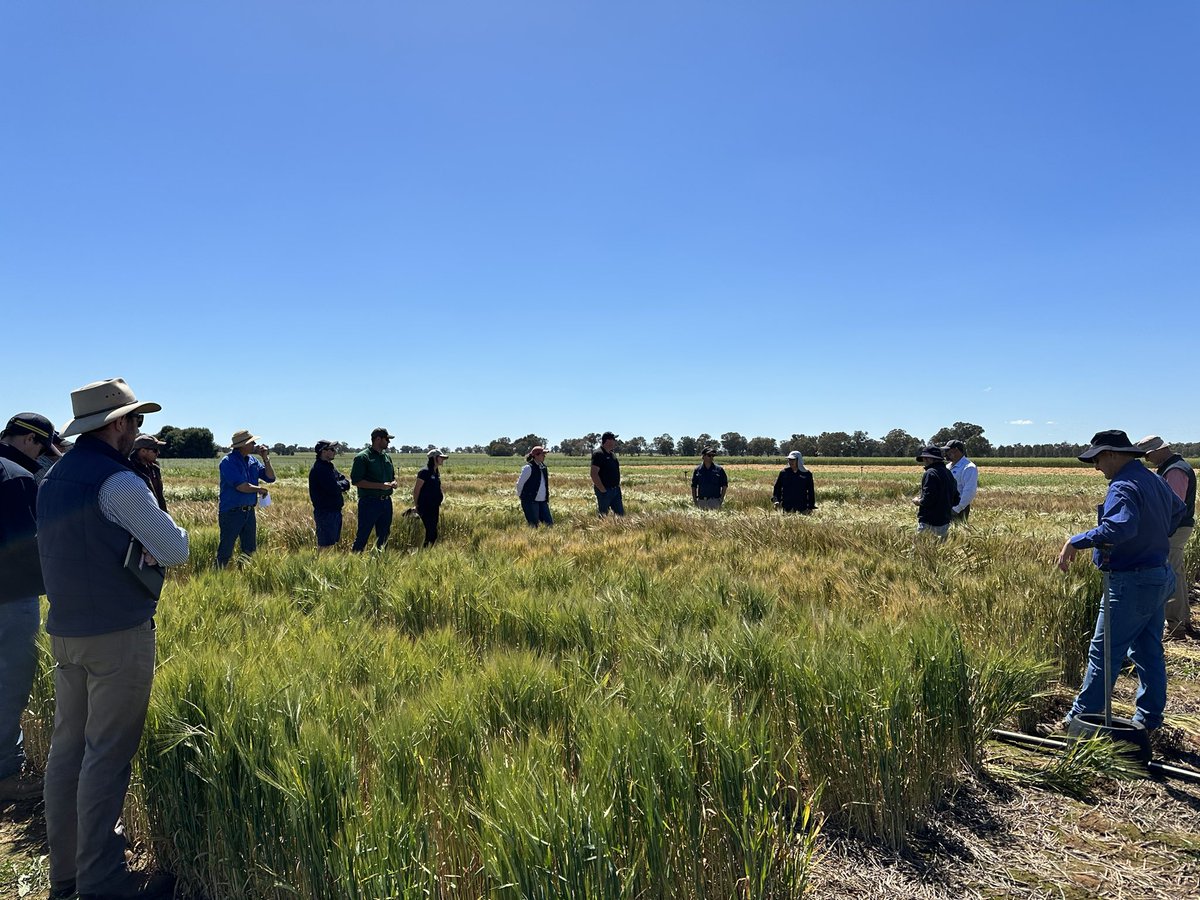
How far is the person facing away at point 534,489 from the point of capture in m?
→ 12.0

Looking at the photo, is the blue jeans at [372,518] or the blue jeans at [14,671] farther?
the blue jeans at [372,518]

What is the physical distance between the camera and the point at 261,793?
2.51 metres

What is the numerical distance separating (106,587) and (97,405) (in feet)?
2.57

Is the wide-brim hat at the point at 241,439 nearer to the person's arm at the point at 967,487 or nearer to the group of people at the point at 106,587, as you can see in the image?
the group of people at the point at 106,587

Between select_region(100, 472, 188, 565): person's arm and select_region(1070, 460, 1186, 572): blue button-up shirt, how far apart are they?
16.4 ft

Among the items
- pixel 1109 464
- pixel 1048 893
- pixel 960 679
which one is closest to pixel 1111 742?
pixel 960 679

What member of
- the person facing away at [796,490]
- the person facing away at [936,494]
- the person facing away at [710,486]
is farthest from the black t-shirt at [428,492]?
the person facing away at [936,494]

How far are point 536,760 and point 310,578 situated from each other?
4942mm

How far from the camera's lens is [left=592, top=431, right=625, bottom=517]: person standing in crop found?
12469mm

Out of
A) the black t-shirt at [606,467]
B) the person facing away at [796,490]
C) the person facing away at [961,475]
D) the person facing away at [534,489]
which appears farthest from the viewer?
the black t-shirt at [606,467]

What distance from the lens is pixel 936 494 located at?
8.68 m

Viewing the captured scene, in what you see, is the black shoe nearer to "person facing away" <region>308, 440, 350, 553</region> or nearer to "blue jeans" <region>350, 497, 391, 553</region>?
"person facing away" <region>308, 440, 350, 553</region>

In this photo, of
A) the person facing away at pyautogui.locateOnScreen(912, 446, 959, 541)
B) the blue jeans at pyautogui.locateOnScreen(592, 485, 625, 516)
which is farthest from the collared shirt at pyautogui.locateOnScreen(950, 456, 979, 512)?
the blue jeans at pyautogui.locateOnScreen(592, 485, 625, 516)

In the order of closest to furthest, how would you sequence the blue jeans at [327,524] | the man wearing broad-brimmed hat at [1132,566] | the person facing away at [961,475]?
the man wearing broad-brimmed hat at [1132,566] < the person facing away at [961,475] < the blue jeans at [327,524]
